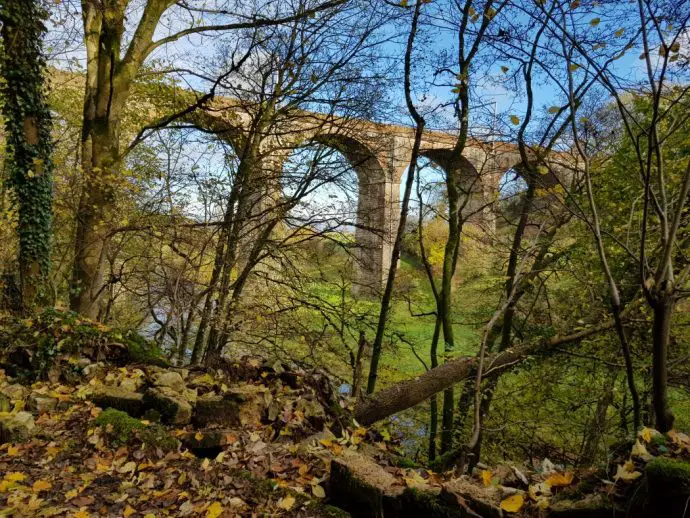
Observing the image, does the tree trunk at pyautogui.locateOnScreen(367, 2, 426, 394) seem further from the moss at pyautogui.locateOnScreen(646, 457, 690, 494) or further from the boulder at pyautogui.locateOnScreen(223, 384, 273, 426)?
the moss at pyautogui.locateOnScreen(646, 457, 690, 494)

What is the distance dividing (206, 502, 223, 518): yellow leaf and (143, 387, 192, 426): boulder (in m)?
1.28

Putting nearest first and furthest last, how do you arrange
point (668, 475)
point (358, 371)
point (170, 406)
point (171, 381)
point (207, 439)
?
point (668, 475) → point (207, 439) → point (170, 406) → point (171, 381) → point (358, 371)

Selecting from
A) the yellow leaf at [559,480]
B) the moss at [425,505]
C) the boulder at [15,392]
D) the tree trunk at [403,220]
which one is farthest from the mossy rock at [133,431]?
the tree trunk at [403,220]

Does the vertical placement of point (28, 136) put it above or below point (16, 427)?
above

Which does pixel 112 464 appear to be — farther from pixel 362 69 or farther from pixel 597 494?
pixel 362 69

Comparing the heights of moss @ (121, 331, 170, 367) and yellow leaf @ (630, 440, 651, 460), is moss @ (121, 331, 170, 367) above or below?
below

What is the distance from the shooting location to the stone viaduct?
7.95m

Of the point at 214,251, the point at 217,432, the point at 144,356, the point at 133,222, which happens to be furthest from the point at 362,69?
the point at 217,432

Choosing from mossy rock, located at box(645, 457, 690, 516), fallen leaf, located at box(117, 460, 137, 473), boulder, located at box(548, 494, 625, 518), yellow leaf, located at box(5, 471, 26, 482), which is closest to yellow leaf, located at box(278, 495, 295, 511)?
fallen leaf, located at box(117, 460, 137, 473)

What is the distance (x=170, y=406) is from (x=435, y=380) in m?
3.62

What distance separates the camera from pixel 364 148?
8.29 meters

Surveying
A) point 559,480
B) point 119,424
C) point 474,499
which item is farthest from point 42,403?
point 559,480

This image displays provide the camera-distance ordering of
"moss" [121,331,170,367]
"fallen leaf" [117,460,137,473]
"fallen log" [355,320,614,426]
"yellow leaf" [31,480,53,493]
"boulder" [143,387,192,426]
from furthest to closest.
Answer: "fallen log" [355,320,614,426] → "moss" [121,331,170,367] → "boulder" [143,387,192,426] → "fallen leaf" [117,460,137,473] → "yellow leaf" [31,480,53,493]

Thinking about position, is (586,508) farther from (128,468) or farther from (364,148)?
(364,148)
